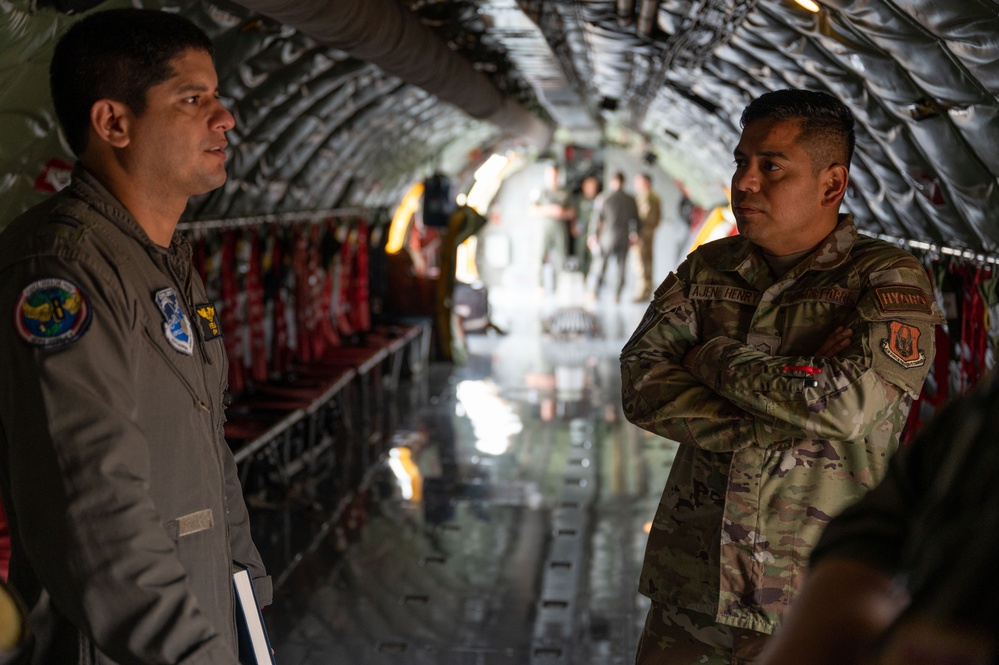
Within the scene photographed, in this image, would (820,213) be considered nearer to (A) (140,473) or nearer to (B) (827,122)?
(B) (827,122)

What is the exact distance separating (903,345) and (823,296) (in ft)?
0.74

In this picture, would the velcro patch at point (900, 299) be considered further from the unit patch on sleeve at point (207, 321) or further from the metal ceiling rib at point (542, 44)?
the metal ceiling rib at point (542, 44)

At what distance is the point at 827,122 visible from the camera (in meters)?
2.61

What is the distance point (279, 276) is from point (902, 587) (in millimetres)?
8390

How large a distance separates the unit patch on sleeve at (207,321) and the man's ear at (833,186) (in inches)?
60.4

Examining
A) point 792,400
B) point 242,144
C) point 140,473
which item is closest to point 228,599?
point 140,473

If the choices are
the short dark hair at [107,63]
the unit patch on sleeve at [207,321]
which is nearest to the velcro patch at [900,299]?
the unit patch on sleeve at [207,321]

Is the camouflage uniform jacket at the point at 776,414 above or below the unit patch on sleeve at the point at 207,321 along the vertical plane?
below

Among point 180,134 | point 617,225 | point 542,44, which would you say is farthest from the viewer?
point 617,225

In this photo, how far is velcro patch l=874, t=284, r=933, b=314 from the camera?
8.00 feet

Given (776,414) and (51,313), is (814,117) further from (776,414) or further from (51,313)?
(51,313)

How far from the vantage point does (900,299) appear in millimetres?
2455

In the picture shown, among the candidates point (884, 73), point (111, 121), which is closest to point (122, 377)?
point (111, 121)

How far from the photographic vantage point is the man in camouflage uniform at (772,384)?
7.91 ft
